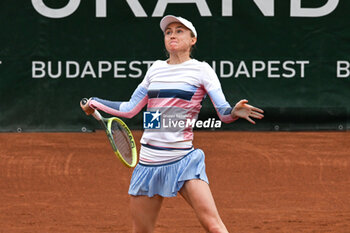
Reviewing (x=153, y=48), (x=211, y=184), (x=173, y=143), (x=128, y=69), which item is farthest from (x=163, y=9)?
(x=173, y=143)

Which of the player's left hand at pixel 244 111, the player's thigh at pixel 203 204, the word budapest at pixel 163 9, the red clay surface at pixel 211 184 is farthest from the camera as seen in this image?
the word budapest at pixel 163 9

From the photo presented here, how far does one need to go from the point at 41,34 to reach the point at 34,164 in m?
1.63

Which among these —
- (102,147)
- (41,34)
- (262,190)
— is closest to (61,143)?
(102,147)

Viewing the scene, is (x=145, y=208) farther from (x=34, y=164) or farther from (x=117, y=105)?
(x=34, y=164)

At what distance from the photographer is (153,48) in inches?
336

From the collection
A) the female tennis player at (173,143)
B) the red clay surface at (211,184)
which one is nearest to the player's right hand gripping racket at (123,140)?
the female tennis player at (173,143)

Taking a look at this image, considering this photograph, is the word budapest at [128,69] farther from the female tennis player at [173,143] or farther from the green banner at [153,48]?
the female tennis player at [173,143]

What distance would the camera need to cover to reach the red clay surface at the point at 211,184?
5.96 meters

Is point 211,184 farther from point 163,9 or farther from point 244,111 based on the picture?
point 244,111

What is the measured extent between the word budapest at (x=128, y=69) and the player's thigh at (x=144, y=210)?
491 cm

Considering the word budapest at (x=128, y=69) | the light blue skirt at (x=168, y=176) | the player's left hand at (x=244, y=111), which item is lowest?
the word budapest at (x=128, y=69)

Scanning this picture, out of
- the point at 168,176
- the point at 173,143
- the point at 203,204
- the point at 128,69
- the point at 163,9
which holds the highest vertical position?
the point at 163,9

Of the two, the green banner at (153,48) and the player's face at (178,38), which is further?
the green banner at (153,48)

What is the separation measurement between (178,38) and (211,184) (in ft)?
12.2
